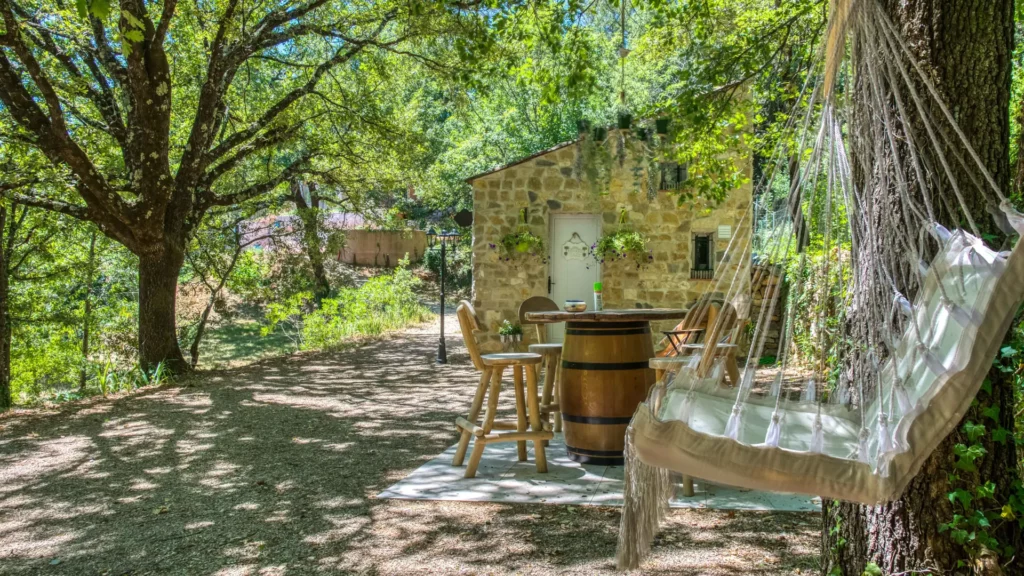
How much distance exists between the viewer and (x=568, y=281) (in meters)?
9.94

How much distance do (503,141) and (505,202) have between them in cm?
719

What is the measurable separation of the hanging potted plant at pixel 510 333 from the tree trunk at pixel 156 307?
365cm

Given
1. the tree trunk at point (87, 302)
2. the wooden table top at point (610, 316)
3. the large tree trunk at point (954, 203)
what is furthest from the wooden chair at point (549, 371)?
the tree trunk at point (87, 302)

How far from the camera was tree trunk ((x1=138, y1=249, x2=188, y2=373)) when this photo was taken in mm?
8477

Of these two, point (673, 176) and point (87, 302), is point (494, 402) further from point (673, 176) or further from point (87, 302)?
point (87, 302)

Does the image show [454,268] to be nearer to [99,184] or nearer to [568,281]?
[568,281]

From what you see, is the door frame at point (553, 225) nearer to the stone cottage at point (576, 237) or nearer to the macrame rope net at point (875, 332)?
the stone cottage at point (576, 237)

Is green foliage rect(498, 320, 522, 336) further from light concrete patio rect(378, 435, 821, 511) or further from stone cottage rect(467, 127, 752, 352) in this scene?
light concrete patio rect(378, 435, 821, 511)

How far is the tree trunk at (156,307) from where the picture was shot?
334 inches

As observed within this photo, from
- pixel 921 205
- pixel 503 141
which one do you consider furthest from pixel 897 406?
pixel 503 141

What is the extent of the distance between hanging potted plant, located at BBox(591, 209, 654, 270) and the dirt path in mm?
3620

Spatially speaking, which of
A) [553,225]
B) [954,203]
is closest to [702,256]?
[553,225]

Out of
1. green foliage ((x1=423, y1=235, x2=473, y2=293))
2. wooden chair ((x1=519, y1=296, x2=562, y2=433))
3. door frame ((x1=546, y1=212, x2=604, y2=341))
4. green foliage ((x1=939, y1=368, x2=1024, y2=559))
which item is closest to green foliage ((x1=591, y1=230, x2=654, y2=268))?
door frame ((x1=546, y1=212, x2=604, y2=341))

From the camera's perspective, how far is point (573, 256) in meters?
9.95
